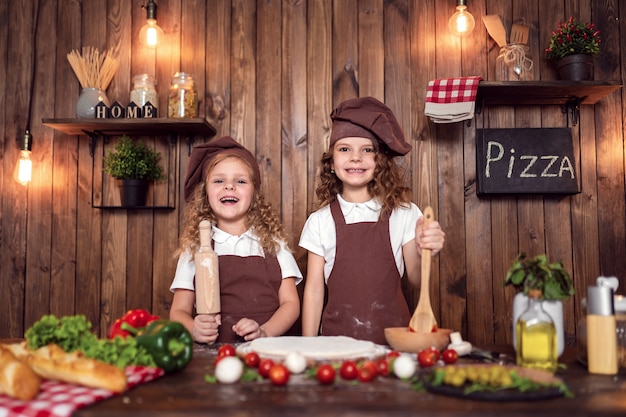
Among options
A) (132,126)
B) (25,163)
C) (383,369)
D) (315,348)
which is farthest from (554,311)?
(25,163)

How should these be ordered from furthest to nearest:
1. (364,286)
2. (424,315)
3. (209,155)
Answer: (209,155) → (364,286) → (424,315)

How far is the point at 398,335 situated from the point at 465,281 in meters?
1.35

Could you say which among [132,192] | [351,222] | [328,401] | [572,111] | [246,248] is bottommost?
[328,401]

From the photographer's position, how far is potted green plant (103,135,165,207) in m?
2.63

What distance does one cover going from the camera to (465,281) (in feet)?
8.97

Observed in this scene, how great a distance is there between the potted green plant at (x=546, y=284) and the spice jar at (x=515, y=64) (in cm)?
148

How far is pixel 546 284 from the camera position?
4.39 feet

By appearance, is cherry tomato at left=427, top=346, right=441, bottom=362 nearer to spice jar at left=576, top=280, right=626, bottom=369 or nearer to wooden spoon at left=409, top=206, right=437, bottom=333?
wooden spoon at left=409, top=206, right=437, bottom=333

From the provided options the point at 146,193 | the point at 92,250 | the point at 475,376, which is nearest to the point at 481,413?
the point at 475,376

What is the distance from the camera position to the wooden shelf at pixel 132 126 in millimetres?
2566

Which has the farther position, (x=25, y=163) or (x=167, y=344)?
(x=25, y=163)

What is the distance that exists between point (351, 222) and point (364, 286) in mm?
274

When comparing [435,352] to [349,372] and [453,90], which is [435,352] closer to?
[349,372]

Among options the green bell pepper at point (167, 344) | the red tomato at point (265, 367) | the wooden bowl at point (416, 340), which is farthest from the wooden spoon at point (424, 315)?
the green bell pepper at point (167, 344)
